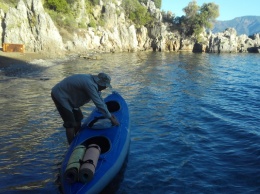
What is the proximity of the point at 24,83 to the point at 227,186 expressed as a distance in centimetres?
1743

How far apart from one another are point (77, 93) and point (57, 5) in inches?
2007

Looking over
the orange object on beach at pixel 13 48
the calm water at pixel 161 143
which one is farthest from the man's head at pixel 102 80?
the orange object on beach at pixel 13 48

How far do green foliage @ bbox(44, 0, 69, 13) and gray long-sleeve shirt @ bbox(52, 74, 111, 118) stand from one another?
50.5 m

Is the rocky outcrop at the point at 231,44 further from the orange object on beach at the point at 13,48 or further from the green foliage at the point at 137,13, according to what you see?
the orange object on beach at the point at 13,48

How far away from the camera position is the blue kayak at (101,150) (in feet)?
19.3

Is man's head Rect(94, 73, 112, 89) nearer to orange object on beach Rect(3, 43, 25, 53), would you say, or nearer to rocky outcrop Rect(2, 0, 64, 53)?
orange object on beach Rect(3, 43, 25, 53)

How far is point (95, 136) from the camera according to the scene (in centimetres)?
761

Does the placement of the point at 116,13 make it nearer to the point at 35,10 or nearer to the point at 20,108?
the point at 35,10

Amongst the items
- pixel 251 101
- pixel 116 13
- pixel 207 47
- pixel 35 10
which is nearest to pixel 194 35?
pixel 207 47

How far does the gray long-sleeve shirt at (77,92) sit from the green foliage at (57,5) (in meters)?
50.5

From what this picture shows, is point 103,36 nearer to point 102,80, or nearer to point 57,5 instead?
point 57,5

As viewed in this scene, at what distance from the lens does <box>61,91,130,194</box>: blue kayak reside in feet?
19.3

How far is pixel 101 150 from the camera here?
7496 millimetres

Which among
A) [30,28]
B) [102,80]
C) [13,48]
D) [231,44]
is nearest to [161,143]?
[102,80]
